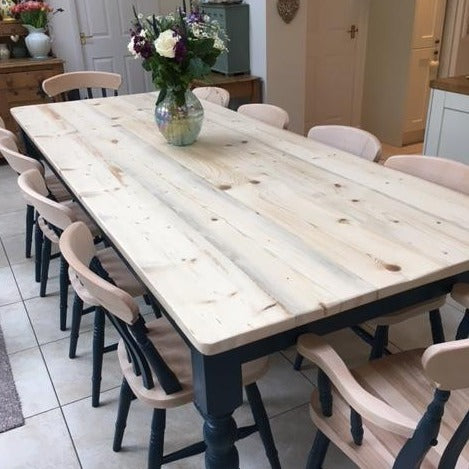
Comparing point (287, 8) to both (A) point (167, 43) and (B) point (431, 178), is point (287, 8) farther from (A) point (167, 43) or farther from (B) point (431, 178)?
(B) point (431, 178)

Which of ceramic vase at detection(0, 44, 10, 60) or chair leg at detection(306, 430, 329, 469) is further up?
ceramic vase at detection(0, 44, 10, 60)

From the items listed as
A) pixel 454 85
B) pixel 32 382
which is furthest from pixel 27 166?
pixel 454 85

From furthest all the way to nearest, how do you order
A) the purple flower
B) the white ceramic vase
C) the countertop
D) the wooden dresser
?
1. the white ceramic vase
2. the wooden dresser
3. the countertop
4. the purple flower

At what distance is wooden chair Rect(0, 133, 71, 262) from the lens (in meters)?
2.05

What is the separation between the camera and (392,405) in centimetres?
127

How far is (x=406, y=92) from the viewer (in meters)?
4.95

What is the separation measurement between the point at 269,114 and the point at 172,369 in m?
1.61

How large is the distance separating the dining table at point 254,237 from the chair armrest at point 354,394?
42mm

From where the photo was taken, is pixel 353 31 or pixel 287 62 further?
pixel 353 31

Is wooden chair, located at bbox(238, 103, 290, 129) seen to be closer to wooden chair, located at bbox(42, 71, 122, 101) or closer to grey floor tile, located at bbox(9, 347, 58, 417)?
wooden chair, located at bbox(42, 71, 122, 101)

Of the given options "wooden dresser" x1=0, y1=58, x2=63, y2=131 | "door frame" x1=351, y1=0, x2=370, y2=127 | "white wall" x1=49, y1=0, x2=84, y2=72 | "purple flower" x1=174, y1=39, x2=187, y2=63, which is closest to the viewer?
"purple flower" x1=174, y1=39, x2=187, y2=63

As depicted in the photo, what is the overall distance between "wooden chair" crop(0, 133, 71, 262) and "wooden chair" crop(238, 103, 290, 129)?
1.02 metres

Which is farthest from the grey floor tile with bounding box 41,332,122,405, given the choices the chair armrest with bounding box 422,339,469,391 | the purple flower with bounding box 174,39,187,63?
the chair armrest with bounding box 422,339,469,391

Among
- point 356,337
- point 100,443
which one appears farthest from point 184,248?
point 356,337
